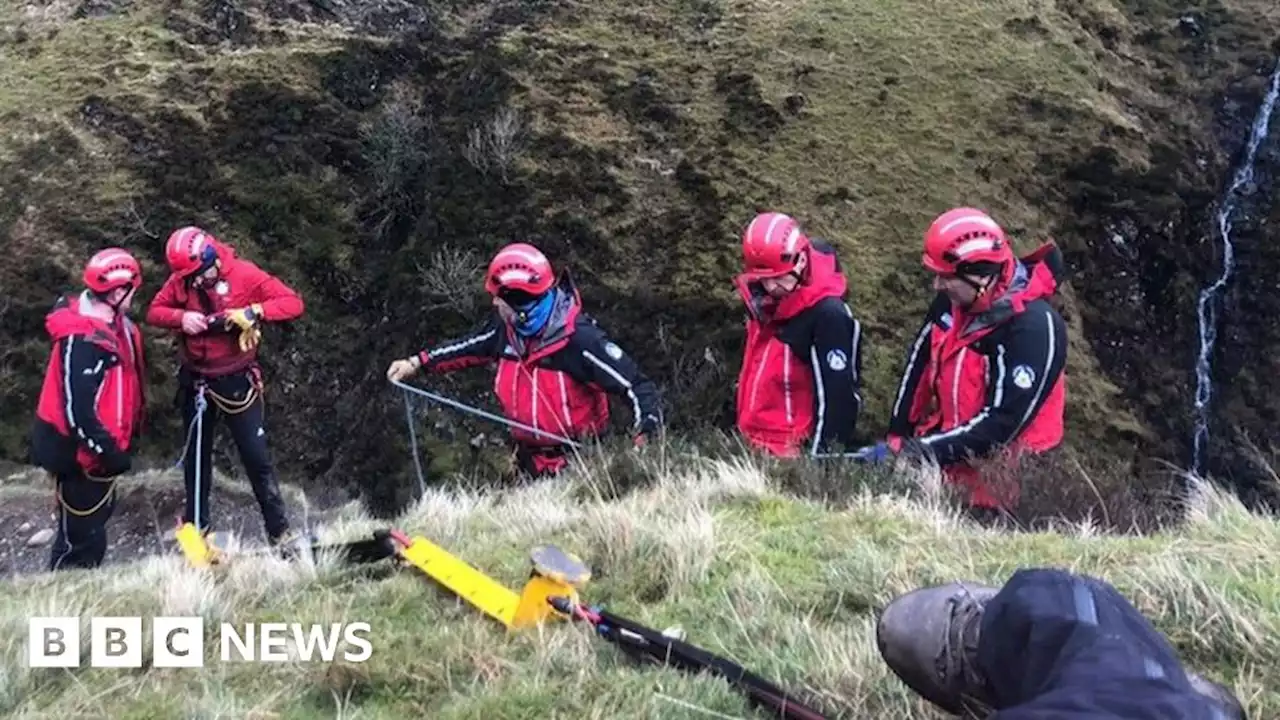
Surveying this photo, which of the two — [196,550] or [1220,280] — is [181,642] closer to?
[196,550]

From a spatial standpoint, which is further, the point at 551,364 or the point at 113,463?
the point at 113,463

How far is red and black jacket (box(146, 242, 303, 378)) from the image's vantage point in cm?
899

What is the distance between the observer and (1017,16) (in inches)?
628

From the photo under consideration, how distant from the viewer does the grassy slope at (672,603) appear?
3441 mm

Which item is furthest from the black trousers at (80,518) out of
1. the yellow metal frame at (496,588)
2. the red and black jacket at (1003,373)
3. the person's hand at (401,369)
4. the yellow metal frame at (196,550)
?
the red and black jacket at (1003,373)

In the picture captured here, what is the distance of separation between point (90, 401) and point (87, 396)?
4 centimetres

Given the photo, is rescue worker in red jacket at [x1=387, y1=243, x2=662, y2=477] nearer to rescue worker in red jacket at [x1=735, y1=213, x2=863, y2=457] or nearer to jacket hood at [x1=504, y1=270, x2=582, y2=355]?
jacket hood at [x1=504, y1=270, x2=582, y2=355]

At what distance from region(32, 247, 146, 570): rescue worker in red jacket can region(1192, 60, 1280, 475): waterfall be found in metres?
9.97

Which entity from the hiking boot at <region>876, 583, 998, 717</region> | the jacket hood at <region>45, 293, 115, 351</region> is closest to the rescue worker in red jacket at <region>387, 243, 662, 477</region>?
the jacket hood at <region>45, 293, 115, 351</region>

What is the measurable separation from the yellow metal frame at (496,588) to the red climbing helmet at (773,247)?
2.85m

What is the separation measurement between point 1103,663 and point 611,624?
197 cm

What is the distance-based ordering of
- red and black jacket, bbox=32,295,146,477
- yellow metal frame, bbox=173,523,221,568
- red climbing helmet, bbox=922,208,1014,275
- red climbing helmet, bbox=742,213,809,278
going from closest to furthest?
yellow metal frame, bbox=173,523,221,568
red climbing helmet, bbox=922,208,1014,275
red climbing helmet, bbox=742,213,809,278
red and black jacket, bbox=32,295,146,477

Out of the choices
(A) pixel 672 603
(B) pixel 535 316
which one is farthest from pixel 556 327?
(A) pixel 672 603

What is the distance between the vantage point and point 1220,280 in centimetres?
1323
